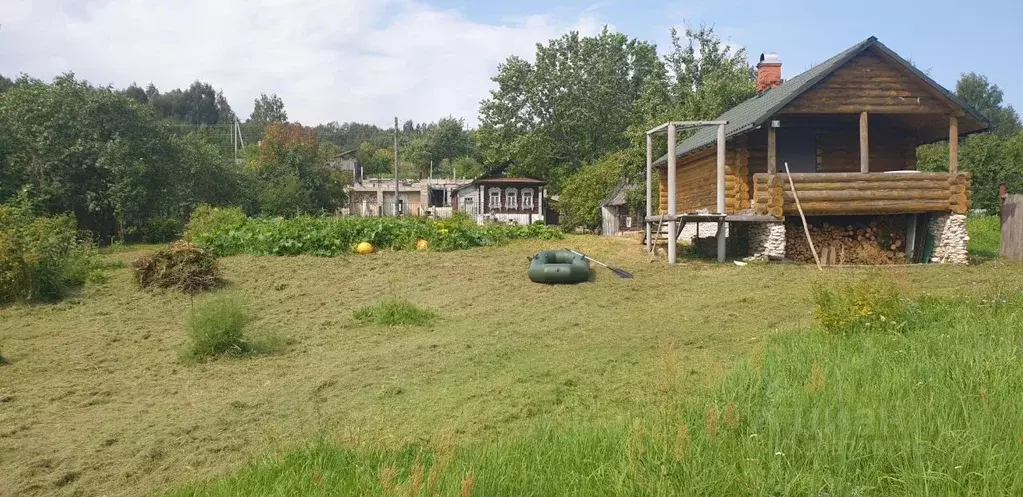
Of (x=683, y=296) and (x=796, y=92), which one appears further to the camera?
(x=796, y=92)

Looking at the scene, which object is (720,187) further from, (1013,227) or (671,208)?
(1013,227)

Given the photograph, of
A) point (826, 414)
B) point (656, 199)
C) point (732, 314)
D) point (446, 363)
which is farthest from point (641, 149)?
point (826, 414)

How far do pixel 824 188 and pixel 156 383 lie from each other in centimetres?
1322

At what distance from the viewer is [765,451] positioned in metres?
3.95

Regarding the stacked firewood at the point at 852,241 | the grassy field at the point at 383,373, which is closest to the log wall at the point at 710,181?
the stacked firewood at the point at 852,241

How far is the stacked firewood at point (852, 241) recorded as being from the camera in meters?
15.4

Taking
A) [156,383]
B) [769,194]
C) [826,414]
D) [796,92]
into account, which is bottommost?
[156,383]

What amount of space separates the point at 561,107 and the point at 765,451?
39957mm

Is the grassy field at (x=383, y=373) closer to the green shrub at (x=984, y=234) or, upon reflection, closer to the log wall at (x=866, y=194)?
the log wall at (x=866, y=194)

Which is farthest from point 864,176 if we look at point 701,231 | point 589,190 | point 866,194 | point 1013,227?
point 589,190

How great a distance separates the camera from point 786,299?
35.7 ft

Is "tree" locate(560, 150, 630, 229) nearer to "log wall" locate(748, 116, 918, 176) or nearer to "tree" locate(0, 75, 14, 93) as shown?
"log wall" locate(748, 116, 918, 176)

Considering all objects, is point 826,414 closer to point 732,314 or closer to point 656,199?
point 732,314

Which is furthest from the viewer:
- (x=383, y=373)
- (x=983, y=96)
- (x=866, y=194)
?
(x=983, y=96)
